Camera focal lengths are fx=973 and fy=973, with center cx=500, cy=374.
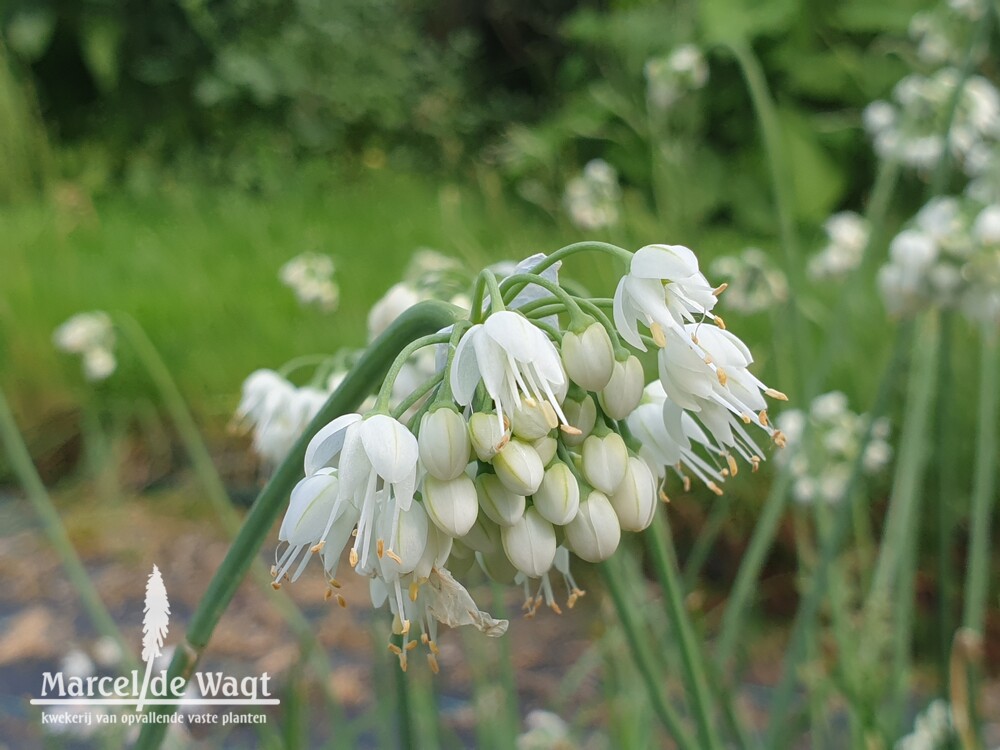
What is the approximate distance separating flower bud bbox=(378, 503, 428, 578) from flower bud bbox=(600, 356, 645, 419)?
12 centimetres

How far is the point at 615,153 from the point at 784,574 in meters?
2.86

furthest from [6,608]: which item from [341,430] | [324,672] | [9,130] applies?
[9,130]

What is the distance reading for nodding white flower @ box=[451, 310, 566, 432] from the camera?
1.66 ft

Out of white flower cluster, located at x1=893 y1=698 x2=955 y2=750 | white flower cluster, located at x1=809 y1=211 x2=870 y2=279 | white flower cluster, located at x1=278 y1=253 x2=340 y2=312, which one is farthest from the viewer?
white flower cluster, located at x1=809 y1=211 x2=870 y2=279

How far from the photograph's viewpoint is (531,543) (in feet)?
1.74

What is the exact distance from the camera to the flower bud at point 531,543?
1.72ft

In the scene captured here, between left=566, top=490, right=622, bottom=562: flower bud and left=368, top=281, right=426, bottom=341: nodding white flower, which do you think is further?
left=368, top=281, right=426, bottom=341: nodding white flower

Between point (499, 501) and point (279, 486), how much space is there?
0.14 m

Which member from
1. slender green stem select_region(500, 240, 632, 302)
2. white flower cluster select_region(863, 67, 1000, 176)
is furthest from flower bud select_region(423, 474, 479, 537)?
white flower cluster select_region(863, 67, 1000, 176)

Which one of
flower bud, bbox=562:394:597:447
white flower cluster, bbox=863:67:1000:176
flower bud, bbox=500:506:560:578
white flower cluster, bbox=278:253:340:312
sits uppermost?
white flower cluster, bbox=278:253:340:312

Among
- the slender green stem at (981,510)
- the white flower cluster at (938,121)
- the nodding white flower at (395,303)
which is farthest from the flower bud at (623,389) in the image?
the white flower cluster at (938,121)

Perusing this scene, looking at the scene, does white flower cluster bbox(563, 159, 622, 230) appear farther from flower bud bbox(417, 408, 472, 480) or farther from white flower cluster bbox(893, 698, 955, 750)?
flower bud bbox(417, 408, 472, 480)

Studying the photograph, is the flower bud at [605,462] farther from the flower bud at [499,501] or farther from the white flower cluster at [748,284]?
the white flower cluster at [748,284]

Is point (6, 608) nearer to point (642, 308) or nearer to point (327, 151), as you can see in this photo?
point (642, 308)
